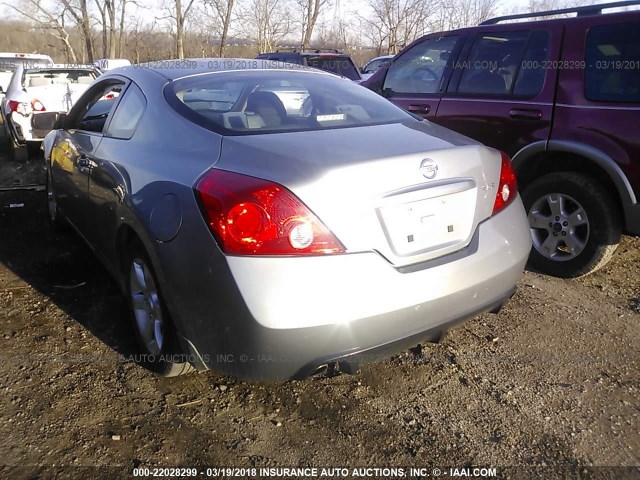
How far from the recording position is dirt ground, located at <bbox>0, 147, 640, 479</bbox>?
226 cm

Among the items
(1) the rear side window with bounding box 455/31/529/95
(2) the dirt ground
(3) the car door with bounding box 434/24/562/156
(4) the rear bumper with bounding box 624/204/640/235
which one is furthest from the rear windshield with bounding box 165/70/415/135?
(4) the rear bumper with bounding box 624/204/640/235

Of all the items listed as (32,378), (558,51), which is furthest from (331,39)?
(32,378)

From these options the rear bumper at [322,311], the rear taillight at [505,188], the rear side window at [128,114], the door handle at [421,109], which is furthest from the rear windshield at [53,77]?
the rear taillight at [505,188]

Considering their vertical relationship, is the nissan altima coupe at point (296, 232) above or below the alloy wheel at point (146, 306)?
above

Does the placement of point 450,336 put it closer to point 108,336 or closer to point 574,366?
point 574,366

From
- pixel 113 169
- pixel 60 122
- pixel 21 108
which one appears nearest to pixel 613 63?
pixel 113 169

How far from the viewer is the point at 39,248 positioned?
4652mm

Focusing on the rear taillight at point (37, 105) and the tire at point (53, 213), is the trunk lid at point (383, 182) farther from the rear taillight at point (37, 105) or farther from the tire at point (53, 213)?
the rear taillight at point (37, 105)

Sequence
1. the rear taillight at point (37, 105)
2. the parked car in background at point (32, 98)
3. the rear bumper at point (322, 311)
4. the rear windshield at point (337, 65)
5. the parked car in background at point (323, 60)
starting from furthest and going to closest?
the rear windshield at point (337, 65) → the parked car in background at point (323, 60) → the rear taillight at point (37, 105) → the parked car in background at point (32, 98) → the rear bumper at point (322, 311)

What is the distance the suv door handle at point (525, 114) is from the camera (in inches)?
159

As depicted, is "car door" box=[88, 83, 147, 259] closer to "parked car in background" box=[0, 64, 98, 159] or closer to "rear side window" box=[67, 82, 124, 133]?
"rear side window" box=[67, 82, 124, 133]

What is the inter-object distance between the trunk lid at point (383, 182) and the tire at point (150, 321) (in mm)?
798

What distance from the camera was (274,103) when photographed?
2.96 meters

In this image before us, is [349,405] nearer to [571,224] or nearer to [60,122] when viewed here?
[571,224]
